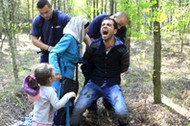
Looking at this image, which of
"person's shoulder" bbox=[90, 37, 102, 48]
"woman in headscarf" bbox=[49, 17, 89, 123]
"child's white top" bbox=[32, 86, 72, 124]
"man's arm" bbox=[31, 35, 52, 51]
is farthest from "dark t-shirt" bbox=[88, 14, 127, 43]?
"child's white top" bbox=[32, 86, 72, 124]

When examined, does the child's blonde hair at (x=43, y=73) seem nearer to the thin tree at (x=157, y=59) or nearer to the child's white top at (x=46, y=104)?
the child's white top at (x=46, y=104)

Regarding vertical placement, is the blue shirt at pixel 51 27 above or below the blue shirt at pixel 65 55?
Answer: above

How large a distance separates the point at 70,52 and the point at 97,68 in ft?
2.42

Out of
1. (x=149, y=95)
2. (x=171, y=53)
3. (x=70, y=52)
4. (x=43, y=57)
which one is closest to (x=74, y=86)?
(x=70, y=52)

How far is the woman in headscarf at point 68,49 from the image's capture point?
427 centimetres

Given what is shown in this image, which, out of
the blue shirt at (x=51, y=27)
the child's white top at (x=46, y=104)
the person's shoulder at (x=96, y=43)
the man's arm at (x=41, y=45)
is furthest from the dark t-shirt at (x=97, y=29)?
the child's white top at (x=46, y=104)

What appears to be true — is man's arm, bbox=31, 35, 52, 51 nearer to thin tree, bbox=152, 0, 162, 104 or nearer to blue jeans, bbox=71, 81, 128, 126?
blue jeans, bbox=71, 81, 128, 126

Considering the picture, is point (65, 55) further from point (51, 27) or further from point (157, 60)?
point (157, 60)

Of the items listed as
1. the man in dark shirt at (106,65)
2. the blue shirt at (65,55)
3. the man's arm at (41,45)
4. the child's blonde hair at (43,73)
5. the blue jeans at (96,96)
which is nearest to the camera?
the child's blonde hair at (43,73)

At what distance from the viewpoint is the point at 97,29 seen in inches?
204

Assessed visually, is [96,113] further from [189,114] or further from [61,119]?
[189,114]

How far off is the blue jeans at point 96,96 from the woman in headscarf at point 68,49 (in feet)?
1.47

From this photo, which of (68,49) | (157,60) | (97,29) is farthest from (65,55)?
(157,60)

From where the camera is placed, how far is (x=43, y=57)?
16.5 feet
